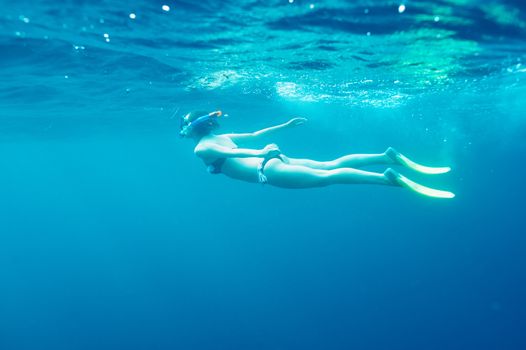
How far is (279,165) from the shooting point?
798 centimetres

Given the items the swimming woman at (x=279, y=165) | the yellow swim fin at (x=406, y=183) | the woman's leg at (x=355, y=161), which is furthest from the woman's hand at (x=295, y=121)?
the yellow swim fin at (x=406, y=183)

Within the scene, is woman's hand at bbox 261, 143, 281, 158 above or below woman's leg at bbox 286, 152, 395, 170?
below

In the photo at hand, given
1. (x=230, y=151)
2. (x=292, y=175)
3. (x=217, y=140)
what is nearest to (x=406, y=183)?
(x=292, y=175)

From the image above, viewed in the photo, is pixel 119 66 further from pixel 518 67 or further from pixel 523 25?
pixel 518 67

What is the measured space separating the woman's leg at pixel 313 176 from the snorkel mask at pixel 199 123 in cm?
161

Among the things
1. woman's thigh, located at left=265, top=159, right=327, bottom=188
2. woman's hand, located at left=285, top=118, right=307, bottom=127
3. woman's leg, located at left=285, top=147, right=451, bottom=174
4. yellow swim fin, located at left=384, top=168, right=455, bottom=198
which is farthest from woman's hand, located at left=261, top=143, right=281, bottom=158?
yellow swim fin, located at left=384, top=168, right=455, bottom=198

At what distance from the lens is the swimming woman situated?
758 centimetres

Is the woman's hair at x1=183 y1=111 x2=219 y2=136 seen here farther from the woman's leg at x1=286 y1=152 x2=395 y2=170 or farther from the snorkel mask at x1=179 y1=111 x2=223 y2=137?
the woman's leg at x1=286 y1=152 x2=395 y2=170

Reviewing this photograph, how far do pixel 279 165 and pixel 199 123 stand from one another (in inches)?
77.2

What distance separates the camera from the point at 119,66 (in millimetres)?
14484

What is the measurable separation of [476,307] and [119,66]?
3539cm

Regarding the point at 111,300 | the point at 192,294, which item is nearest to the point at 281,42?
the point at 192,294

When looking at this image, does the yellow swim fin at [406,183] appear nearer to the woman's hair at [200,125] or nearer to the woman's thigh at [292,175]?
the woman's thigh at [292,175]

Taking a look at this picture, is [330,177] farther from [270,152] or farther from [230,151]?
[230,151]
